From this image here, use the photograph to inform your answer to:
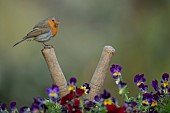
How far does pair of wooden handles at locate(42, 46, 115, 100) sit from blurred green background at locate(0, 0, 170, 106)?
390 centimetres

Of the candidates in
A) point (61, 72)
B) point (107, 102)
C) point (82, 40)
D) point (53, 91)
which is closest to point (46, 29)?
point (61, 72)

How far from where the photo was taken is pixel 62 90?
2.49 m

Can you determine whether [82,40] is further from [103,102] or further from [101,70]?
[103,102]

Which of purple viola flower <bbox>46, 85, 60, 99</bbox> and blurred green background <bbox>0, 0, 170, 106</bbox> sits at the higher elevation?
blurred green background <bbox>0, 0, 170, 106</bbox>

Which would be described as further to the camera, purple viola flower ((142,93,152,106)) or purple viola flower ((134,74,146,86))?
purple viola flower ((134,74,146,86))

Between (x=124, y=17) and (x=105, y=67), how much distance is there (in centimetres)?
487

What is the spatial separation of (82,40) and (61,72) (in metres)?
4.77

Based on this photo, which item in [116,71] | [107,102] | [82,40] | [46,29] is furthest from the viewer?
[82,40]

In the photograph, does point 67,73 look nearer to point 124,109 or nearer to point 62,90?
point 62,90

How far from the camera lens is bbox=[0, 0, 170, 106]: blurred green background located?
6.68 metres

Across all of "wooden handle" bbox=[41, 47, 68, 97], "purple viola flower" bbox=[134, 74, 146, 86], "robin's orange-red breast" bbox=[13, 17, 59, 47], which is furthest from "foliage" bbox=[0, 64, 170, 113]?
"robin's orange-red breast" bbox=[13, 17, 59, 47]

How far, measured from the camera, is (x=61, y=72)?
2510mm

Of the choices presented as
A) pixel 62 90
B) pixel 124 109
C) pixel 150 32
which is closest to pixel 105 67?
pixel 62 90

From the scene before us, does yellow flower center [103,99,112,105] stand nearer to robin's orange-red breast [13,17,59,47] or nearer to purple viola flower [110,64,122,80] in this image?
purple viola flower [110,64,122,80]
